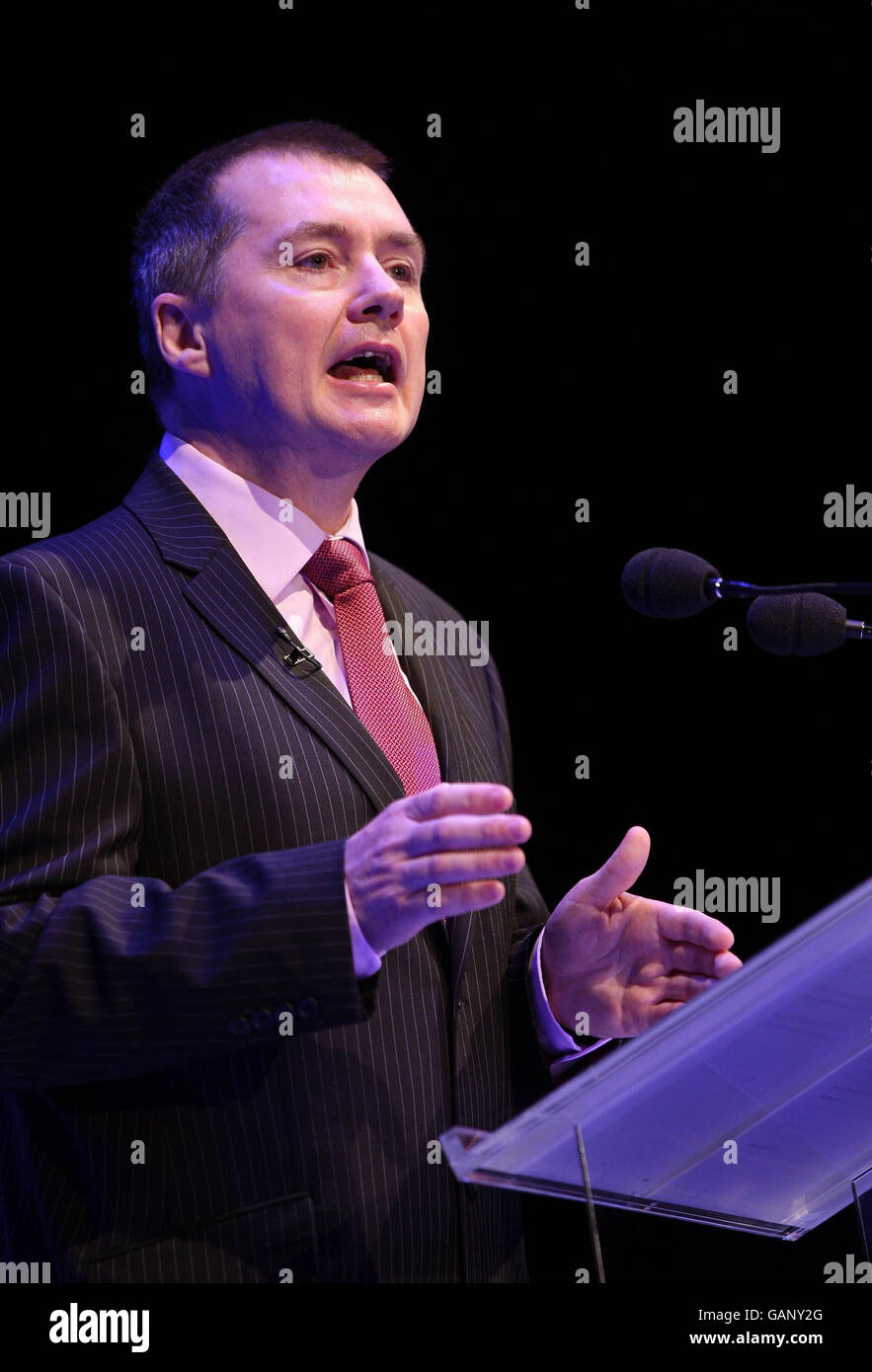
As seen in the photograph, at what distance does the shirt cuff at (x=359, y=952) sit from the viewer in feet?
4.74

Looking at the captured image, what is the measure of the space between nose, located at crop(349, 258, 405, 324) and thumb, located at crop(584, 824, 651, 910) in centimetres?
88

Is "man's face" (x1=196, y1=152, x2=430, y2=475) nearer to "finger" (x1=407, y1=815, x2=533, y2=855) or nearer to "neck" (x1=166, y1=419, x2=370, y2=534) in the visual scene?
"neck" (x1=166, y1=419, x2=370, y2=534)

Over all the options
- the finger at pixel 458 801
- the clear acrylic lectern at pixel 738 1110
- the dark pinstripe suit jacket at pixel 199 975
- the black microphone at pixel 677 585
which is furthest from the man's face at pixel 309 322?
the clear acrylic lectern at pixel 738 1110

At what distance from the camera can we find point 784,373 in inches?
114

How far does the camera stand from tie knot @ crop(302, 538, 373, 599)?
2045 mm

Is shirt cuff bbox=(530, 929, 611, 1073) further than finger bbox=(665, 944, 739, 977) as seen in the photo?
Yes

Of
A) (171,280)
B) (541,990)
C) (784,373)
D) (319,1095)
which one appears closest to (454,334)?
(784,373)

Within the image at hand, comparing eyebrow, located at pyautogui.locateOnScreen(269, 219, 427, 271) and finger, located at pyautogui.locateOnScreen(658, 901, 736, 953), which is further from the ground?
eyebrow, located at pyautogui.locateOnScreen(269, 219, 427, 271)

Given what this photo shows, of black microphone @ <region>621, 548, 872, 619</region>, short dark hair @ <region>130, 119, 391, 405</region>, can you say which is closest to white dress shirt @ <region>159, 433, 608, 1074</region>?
short dark hair @ <region>130, 119, 391, 405</region>

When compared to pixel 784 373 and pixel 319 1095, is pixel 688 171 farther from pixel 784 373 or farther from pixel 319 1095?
pixel 319 1095

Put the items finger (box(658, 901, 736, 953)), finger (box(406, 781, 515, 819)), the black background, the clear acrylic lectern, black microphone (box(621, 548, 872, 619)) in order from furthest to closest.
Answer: the black background, finger (box(658, 901, 736, 953)), black microphone (box(621, 548, 872, 619)), finger (box(406, 781, 515, 819)), the clear acrylic lectern

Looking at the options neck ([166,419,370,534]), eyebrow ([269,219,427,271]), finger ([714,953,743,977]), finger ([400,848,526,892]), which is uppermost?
eyebrow ([269,219,427,271])

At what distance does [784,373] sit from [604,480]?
438 mm

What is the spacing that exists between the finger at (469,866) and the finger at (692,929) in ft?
1.66
